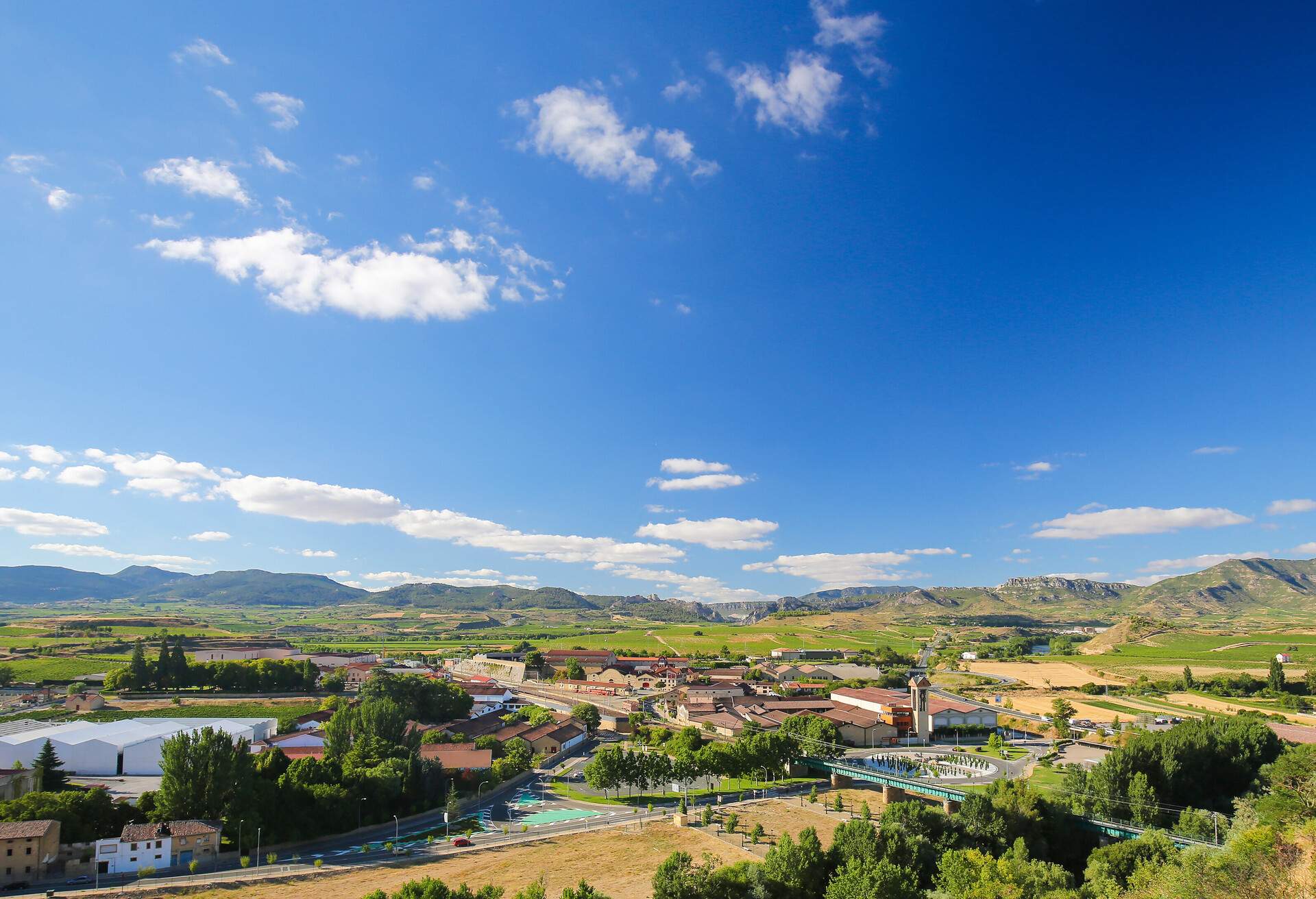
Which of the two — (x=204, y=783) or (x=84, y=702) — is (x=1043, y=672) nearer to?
(x=204, y=783)

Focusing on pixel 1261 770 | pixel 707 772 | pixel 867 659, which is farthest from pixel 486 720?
pixel 867 659

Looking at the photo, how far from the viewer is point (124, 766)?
2138 inches

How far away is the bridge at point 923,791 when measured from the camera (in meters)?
41.0

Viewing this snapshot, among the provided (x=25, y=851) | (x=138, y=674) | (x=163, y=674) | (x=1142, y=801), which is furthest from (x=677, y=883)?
(x=138, y=674)

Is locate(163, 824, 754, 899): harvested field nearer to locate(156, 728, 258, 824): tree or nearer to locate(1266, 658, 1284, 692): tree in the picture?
locate(156, 728, 258, 824): tree

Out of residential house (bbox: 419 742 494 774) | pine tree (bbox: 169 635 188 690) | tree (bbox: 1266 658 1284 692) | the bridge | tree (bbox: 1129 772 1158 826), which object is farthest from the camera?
tree (bbox: 1266 658 1284 692)

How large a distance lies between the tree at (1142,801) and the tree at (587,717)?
48.6 meters

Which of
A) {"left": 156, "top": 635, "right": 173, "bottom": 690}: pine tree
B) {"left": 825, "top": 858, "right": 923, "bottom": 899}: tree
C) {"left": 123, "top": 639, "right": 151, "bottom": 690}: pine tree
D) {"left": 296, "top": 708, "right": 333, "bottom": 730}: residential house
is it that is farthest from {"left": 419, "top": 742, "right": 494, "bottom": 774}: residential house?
{"left": 123, "top": 639, "right": 151, "bottom": 690}: pine tree

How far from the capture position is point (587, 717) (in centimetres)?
7738

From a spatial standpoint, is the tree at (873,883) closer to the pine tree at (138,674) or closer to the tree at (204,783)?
the tree at (204,783)

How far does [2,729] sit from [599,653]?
92.4m

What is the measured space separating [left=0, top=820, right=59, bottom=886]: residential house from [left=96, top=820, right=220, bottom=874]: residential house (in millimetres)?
1995

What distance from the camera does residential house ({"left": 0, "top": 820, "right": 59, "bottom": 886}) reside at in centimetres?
3341

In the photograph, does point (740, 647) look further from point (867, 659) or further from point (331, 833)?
point (331, 833)
